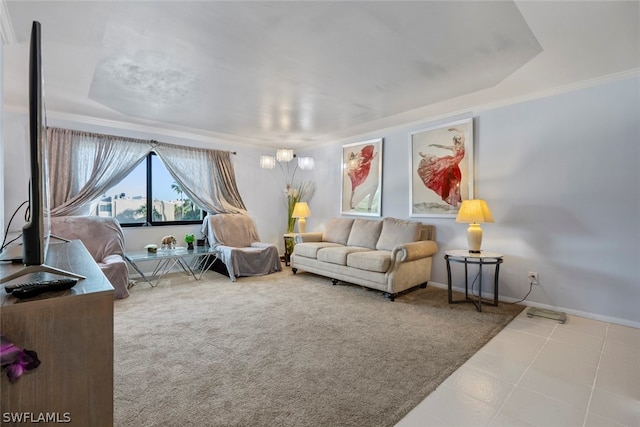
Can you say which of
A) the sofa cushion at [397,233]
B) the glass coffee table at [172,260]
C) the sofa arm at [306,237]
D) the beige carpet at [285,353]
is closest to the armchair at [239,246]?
the glass coffee table at [172,260]

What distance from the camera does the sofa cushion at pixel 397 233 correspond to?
13.5 feet

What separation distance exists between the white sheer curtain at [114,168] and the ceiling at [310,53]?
19.5 inches

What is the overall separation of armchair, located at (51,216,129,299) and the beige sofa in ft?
7.77

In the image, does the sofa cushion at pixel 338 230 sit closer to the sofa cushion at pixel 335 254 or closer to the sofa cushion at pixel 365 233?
the sofa cushion at pixel 365 233

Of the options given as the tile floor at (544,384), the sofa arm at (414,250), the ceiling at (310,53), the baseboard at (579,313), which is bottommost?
the tile floor at (544,384)

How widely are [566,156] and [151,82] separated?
4.34 metres

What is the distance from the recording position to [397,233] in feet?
14.0

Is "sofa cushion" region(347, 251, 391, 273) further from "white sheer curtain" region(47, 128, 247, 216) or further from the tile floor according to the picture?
"white sheer curtain" region(47, 128, 247, 216)

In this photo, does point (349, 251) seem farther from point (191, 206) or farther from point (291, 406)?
point (191, 206)

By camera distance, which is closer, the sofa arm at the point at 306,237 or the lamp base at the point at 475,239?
the lamp base at the point at 475,239

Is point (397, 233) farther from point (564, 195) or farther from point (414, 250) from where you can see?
point (564, 195)

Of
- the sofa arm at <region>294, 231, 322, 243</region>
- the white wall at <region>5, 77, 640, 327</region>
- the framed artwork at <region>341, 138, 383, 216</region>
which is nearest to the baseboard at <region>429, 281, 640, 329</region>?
the white wall at <region>5, 77, 640, 327</region>

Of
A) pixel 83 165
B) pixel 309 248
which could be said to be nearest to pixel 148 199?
pixel 83 165

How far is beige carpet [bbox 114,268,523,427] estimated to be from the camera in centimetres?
171
